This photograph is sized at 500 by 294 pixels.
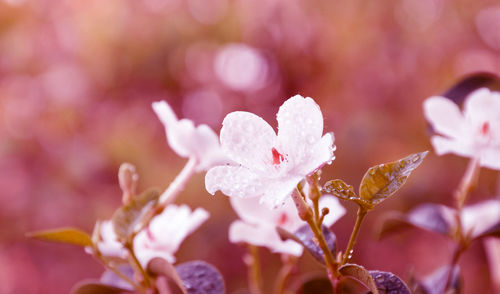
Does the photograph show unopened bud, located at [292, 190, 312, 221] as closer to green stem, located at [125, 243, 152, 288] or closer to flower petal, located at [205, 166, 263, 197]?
flower petal, located at [205, 166, 263, 197]

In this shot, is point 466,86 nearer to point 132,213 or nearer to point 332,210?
point 332,210

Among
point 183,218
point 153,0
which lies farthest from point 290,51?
point 183,218

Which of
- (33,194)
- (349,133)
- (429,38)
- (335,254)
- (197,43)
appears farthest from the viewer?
(429,38)

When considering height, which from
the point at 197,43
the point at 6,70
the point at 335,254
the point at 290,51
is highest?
the point at 6,70

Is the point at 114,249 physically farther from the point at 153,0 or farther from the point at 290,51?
the point at 153,0

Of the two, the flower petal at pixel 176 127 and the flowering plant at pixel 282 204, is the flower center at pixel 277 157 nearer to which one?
the flowering plant at pixel 282 204

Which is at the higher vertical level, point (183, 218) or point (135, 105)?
point (135, 105)
